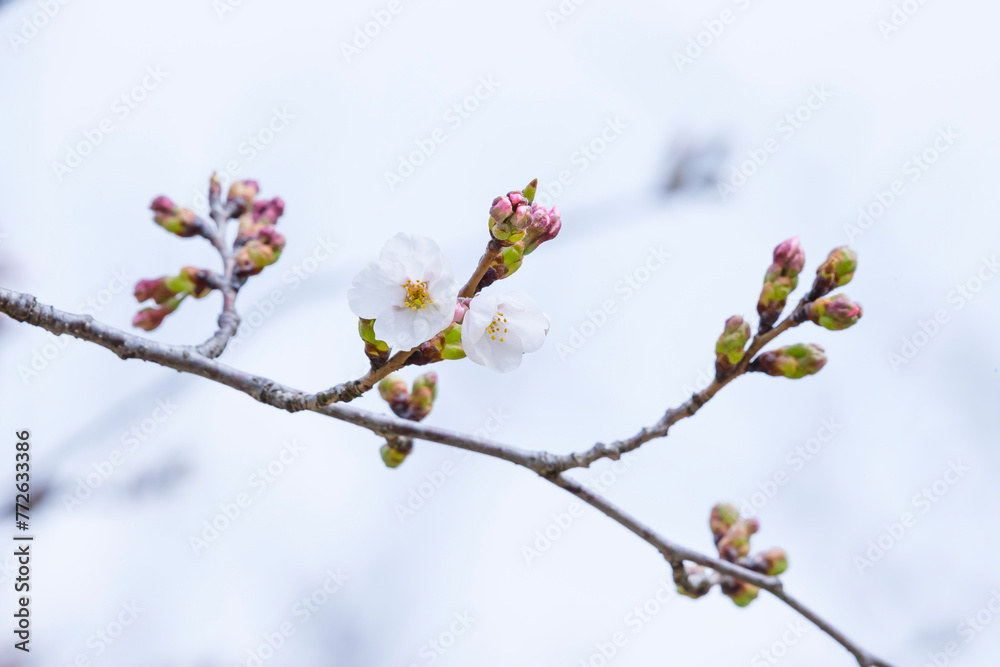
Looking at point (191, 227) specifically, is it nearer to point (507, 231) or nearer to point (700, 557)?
point (507, 231)

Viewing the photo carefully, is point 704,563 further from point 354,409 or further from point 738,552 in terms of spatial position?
point 354,409

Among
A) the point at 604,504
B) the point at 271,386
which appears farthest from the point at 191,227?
the point at 604,504

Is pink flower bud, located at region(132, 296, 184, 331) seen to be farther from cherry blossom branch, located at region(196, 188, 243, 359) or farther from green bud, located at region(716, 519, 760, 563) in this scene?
green bud, located at region(716, 519, 760, 563)

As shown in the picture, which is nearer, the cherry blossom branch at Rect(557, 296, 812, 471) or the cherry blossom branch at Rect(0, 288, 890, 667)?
the cherry blossom branch at Rect(0, 288, 890, 667)

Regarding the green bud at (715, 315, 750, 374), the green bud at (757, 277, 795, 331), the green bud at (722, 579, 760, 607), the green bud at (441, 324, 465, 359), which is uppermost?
the green bud at (757, 277, 795, 331)

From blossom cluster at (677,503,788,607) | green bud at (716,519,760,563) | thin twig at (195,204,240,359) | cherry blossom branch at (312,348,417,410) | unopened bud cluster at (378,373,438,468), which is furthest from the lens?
green bud at (716,519,760,563)

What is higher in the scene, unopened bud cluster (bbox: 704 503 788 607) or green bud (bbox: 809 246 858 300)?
green bud (bbox: 809 246 858 300)

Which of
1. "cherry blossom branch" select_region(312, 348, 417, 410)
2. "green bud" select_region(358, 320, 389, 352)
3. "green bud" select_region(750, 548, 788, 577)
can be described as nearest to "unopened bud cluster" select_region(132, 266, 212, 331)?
"cherry blossom branch" select_region(312, 348, 417, 410)
